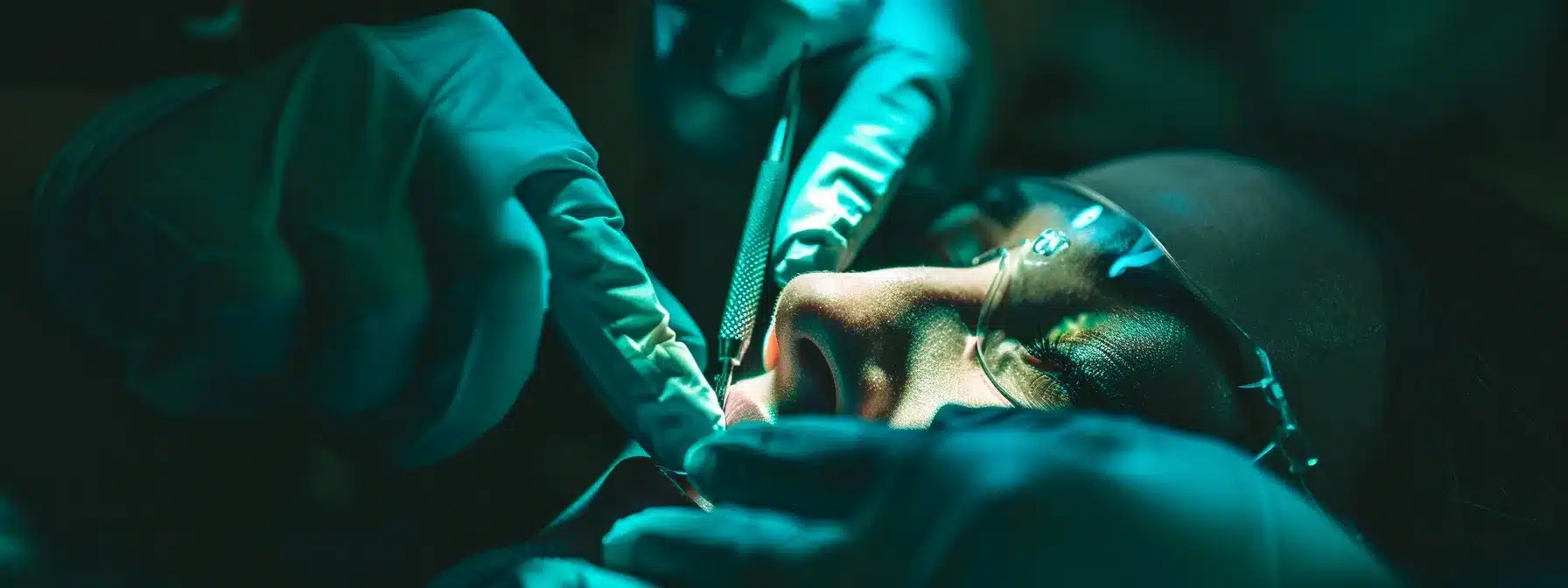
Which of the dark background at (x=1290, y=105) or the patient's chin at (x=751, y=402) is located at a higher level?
the dark background at (x=1290, y=105)

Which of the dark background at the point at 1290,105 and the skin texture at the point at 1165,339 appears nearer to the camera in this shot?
the dark background at the point at 1290,105

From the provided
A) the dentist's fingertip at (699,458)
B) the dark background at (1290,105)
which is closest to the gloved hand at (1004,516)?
the dentist's fingertip at (699,458)

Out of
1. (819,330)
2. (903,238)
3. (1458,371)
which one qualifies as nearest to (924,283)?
(819,330)

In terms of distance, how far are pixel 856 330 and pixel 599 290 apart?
0.15 metres

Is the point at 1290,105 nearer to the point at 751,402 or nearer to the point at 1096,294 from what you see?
the point at 1096,294

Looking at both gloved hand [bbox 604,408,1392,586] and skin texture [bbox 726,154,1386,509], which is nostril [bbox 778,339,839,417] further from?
gloved hand [bbox 604,408,1392,586]

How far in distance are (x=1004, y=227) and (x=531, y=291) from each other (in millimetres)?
341

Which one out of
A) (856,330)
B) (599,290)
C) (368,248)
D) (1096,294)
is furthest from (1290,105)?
(368,248)

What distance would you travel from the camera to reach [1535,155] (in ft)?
2.04

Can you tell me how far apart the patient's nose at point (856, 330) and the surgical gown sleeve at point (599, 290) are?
6cm

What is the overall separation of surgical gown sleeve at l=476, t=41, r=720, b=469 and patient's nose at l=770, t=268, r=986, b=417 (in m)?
0.06

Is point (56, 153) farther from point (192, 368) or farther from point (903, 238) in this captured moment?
point (903, 238)

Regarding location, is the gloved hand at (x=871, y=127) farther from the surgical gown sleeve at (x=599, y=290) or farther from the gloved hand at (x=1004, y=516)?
the gloved hand at (x=1004, y=516)

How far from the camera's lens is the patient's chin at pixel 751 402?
23.0 inches
